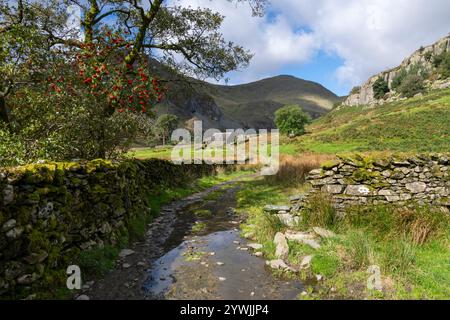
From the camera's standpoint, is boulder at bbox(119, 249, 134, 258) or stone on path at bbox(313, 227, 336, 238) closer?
boulder at bbox(119, 249, 134, 258)

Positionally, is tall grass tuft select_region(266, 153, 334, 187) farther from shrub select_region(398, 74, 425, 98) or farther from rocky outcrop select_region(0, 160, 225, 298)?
shrub select_region(398, 74, 425, 98)

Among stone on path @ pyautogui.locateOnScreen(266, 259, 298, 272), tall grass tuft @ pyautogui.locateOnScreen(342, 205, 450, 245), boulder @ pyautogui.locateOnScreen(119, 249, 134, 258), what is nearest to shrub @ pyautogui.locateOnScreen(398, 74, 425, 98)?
tall grass tuft @ pyautogui.locateOnScreen(342, 205, 450, 245)

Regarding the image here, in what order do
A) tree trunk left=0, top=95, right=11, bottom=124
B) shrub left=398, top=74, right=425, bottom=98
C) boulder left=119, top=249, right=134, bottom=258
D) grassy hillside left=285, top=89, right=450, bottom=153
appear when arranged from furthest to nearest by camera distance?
shrub left=398, top=74, right=425, bottom=98, grassy hillside left=285, top=89, right=450, bottom=153, tree trunk left=0, top=95, right=11, bottom=124, boulder left=119, top=249, right=134, bottom=258

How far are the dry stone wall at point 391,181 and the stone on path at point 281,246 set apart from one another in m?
2.46

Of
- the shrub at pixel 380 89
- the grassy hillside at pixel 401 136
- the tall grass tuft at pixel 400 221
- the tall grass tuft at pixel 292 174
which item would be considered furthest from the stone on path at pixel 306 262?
the shrub at pixel 380 89

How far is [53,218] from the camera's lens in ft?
20.1

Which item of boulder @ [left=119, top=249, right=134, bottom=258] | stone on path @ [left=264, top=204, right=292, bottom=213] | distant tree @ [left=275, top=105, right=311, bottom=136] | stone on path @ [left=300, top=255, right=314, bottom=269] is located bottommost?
boulder @ [left=119, top=249, right=134, bottom=258]

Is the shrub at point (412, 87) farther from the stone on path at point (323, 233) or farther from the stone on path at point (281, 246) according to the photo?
the stone on path at point (281, 246)

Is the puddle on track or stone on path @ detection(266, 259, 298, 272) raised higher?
stone on path @ detection(266, 259, 298, 272)

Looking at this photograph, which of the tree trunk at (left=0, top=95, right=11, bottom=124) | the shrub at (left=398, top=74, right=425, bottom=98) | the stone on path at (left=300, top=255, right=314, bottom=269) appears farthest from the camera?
the shrub at (left=398, top=74, right=425, bottom=98)

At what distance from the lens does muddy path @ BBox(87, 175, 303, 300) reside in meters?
6.13

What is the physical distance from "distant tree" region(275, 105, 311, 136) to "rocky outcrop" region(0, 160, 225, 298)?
3409 inches

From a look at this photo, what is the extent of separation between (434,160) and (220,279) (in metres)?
7.35
